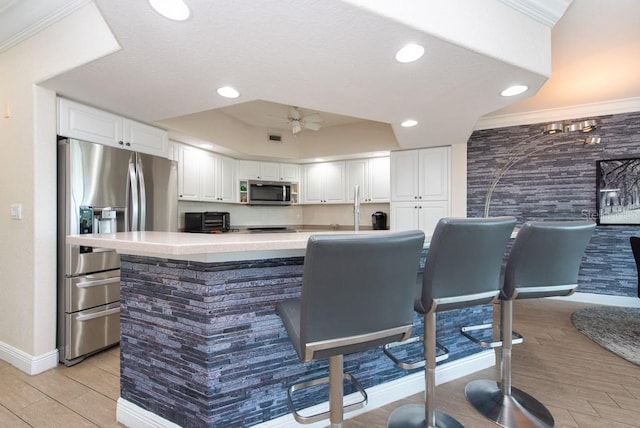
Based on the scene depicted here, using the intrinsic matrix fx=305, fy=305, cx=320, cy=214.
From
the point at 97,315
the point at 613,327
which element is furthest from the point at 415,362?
the point at 613,327

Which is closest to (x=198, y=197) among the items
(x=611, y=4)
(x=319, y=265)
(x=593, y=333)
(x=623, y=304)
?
(x=319, y=265)

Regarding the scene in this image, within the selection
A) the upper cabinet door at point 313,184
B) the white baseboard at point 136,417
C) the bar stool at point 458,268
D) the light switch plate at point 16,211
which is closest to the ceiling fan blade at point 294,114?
the upper cabinet door at point 313,184

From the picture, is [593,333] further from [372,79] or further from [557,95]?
[372,79]

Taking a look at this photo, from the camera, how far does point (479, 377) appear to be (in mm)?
2160

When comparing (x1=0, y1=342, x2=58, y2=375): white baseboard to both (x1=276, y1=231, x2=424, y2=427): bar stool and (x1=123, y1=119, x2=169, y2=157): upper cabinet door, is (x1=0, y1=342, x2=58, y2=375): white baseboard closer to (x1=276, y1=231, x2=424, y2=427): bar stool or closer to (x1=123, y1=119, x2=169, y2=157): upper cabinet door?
(x1=123, y1=119, x2=169, y2=157): upper cabinet door

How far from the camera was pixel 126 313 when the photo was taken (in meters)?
1.65

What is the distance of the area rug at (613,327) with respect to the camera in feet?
8.42

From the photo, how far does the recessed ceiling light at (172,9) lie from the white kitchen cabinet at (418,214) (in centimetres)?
370

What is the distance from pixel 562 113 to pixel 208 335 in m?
5.03

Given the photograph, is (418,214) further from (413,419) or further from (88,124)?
(88,124)

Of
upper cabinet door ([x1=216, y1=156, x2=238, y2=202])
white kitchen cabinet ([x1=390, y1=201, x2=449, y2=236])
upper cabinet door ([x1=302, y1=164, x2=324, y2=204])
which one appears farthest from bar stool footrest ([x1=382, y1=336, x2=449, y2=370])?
upper cabinet door ([x1=302, y1=164, x2=324, y2=204])

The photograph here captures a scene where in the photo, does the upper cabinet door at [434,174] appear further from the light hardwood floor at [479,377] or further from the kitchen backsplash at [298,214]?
the light hardwood floor at [479,377]

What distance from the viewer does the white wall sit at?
2.22 metres

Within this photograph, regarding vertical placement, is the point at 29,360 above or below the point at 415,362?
below
